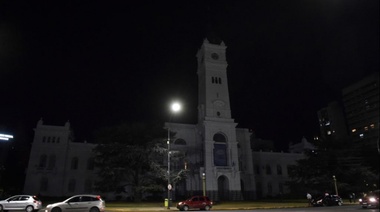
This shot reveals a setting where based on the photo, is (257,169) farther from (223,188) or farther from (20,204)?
(20,204)

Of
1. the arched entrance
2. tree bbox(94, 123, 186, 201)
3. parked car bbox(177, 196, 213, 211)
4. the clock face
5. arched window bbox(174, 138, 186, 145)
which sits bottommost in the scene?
parked car bbox(177, 196, 213, 211)

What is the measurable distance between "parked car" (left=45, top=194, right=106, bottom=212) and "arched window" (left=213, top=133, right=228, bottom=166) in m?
37.1

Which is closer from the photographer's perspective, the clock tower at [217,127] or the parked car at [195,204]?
the parked car at [195,204]

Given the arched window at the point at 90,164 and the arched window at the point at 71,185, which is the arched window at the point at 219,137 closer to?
the arched window at the point at 90,164

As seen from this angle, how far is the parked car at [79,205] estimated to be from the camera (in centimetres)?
2131

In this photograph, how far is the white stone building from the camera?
5506 cm

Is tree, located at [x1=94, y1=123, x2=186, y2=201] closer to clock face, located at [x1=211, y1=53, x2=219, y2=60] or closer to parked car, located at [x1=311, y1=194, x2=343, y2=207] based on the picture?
parked car, located at [x1=311, y1=194, x2=343, y2=207]

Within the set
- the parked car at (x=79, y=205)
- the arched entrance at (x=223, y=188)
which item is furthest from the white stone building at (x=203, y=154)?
the parked car at (x=79, y=205)

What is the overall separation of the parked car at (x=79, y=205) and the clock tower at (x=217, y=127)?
1351 inches

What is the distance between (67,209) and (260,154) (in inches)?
2240

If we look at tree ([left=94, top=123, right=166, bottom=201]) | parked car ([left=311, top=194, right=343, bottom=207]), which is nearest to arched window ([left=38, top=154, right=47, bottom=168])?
tree ([left=94, top=123, right=166, bottom=201])

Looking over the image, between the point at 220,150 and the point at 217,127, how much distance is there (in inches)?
193

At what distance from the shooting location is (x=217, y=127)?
198 feet

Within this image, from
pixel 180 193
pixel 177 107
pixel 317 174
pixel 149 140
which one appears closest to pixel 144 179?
pixel 149 140
